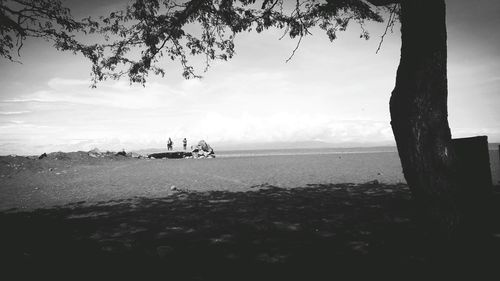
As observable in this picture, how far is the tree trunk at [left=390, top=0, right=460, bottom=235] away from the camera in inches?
143

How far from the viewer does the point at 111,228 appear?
19.5 ft

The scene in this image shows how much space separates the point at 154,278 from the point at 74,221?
437cm

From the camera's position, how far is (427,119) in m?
3.68

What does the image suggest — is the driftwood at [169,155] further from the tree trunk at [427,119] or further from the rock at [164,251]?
the tree trunk at [427,119]

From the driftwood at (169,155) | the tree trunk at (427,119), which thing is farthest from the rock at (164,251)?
the driftwood at (169,155)

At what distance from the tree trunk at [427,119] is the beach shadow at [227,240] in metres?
0.59

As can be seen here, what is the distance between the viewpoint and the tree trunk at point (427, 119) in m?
3.64

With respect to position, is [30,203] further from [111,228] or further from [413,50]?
[413,50]

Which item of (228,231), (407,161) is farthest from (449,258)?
(228,231)

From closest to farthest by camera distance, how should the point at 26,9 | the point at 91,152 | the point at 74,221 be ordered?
the point at 74,221 < the point at 26,9 < the point at 91,152

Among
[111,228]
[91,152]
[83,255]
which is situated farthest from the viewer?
[91,152]

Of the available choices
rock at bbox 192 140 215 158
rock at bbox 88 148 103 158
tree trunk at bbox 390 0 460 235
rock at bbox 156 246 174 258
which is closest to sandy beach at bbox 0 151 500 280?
rock at bbox 156 246 174 258

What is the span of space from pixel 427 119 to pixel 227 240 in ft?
12.0

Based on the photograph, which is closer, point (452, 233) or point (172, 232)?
point (452, 233)
